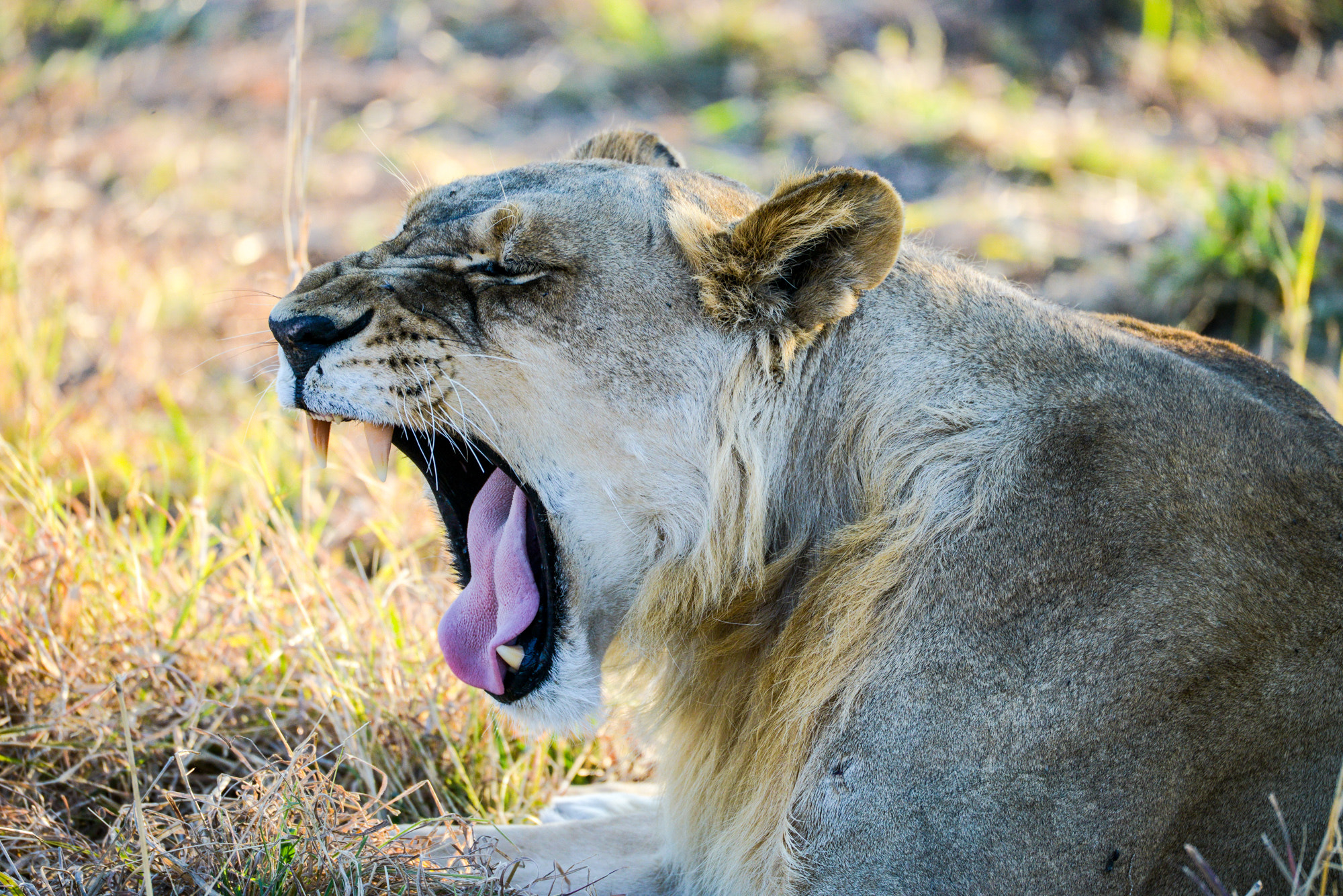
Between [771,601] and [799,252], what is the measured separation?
0.73m

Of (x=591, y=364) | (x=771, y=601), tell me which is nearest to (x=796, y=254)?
(x=591, y=364)

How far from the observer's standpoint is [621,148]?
318cm

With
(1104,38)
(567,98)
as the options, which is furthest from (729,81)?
(1104,38)

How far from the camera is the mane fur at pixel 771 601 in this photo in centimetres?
230

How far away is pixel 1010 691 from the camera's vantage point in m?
2.15

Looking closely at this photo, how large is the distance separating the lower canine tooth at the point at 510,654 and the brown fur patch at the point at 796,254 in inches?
31.8

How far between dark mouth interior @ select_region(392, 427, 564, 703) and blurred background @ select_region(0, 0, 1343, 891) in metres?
0.58

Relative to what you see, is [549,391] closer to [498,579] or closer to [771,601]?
[498,579]

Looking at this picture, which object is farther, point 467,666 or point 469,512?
point 469,512

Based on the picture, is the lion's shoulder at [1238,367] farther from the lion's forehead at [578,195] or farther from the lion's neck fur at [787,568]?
the lion's forehead at [578,195]

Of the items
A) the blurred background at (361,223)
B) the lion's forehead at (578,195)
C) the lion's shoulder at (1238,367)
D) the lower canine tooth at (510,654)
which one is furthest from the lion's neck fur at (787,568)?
the blurred background at (361,223)

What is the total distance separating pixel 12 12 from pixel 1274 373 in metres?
12.7

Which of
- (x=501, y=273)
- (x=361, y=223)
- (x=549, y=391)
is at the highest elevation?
(x=501, y=273)

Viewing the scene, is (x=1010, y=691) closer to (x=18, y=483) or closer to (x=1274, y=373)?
(x=1274, y=373)
